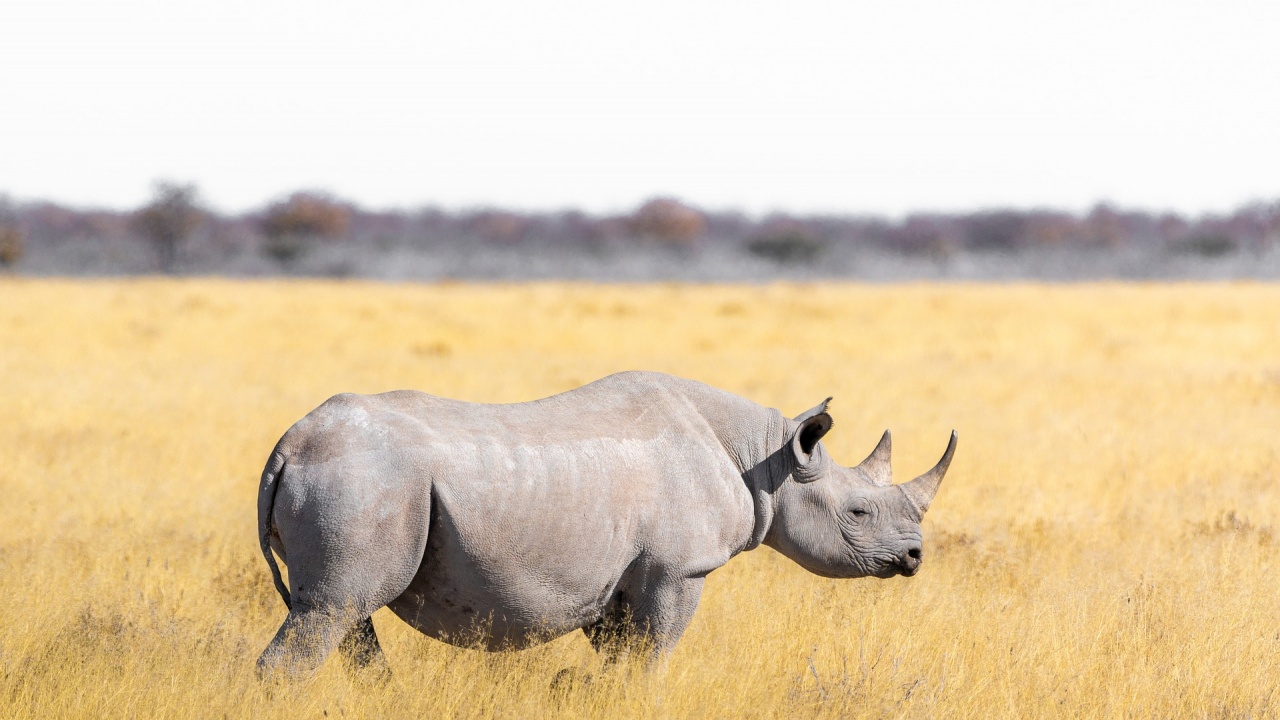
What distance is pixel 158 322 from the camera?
21250 mm

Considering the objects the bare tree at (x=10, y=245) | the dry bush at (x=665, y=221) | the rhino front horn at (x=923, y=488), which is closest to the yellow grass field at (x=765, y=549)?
the rhino front horn at (x=923, y=488)

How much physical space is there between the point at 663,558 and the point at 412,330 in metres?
17.0

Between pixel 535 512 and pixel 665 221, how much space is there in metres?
70.5

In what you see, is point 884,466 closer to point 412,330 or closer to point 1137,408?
point 1137,408

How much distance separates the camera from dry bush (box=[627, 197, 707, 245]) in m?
73.6

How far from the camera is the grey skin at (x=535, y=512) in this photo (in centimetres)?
451

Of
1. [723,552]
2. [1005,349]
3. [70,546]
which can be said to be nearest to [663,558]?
[723,552]

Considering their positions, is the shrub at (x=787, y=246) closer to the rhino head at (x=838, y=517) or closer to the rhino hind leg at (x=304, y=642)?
the rhino head at (x=838, y=517)

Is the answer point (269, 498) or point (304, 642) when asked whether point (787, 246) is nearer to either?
point (269, 498)

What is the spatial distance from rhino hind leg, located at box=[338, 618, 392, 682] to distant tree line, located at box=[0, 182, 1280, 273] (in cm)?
5170

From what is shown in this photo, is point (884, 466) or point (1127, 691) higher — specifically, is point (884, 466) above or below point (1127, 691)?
above

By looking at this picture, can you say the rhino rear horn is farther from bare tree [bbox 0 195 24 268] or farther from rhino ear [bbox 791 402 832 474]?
bare tree [bbox 0 195 24 268]

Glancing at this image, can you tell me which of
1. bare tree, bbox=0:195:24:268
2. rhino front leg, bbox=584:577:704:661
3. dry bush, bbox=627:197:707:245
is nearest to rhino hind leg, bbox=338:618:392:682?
rhino front leg, bbox=584:577:704:661

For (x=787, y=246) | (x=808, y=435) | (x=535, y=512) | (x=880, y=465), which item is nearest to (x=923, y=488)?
(x=880, y=465)
